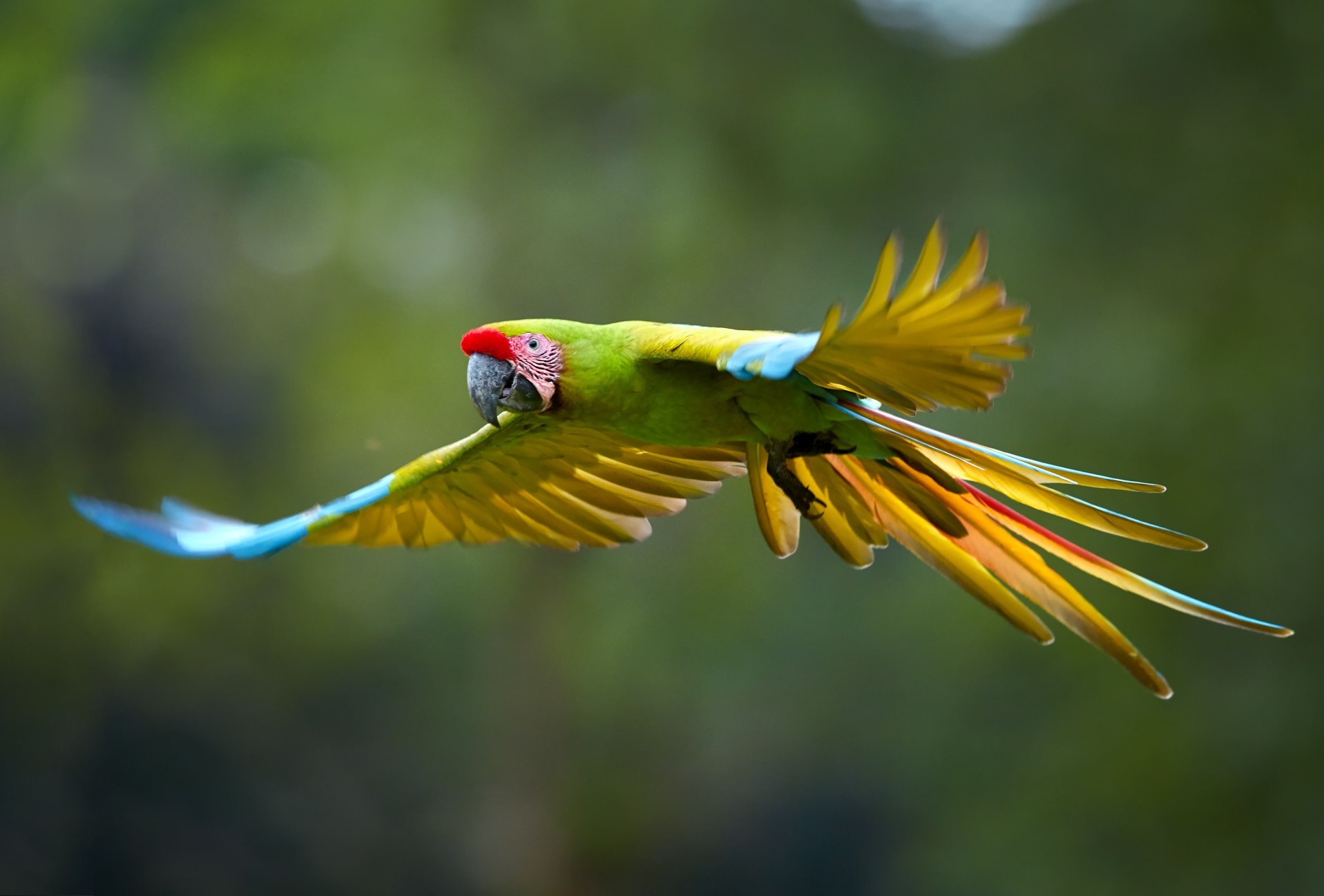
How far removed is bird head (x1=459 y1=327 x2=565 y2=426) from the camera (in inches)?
60.0

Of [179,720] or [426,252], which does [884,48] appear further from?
[179,720]

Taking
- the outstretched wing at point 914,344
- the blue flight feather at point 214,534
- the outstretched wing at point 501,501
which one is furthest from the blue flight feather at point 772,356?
the blue flight feather at point 214,534

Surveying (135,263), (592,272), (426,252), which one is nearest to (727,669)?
(592,272)

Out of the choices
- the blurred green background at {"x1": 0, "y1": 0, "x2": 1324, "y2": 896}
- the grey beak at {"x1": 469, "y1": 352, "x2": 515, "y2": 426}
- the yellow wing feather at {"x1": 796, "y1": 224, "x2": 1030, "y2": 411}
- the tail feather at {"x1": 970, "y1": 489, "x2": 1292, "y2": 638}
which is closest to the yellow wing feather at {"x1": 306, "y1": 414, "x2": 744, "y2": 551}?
the grey beak at {"x1": 469, "y1": 352, "x2": 515, "y2": 426}

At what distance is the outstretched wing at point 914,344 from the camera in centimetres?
103

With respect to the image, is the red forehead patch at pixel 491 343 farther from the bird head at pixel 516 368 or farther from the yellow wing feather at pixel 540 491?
the yellow wing feather at pixel 540 491

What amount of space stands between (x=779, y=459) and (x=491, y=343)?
0.43 metres

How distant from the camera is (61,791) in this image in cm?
461

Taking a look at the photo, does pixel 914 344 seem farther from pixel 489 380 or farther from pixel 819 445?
pixel 489 380

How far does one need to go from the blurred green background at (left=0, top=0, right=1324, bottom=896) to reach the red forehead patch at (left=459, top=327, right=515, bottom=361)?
2.82 m

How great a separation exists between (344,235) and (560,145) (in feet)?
3.19

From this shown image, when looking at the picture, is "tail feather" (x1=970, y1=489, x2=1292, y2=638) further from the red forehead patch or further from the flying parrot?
the red forehead patch

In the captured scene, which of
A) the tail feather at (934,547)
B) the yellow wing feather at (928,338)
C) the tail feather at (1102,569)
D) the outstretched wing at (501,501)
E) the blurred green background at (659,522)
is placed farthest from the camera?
the blurred green background at (659,522)

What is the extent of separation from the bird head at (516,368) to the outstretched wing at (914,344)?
24 cm
